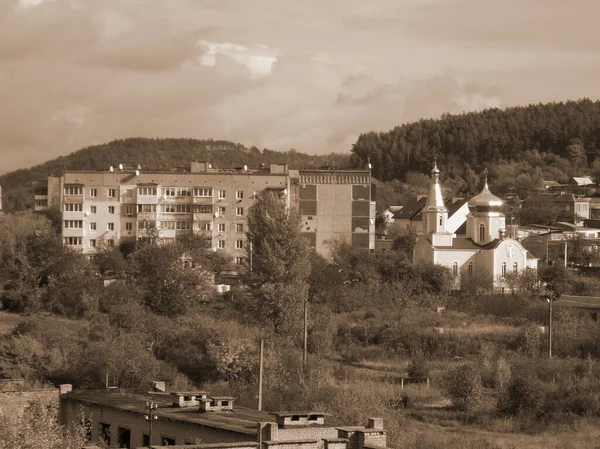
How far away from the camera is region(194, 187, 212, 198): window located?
66.2 m

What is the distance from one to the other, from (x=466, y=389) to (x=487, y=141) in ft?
257

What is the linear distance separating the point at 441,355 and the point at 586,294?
12192 millimetres

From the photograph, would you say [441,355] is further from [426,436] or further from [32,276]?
[32,276]

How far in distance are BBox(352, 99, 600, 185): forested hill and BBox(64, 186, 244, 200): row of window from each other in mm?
48263

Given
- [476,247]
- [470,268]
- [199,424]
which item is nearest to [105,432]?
[199,424]

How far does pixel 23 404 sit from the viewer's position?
30.5 meters

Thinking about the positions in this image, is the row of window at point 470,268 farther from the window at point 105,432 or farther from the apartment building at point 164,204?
the window at point 105,432

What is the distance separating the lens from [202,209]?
66375 millimetres

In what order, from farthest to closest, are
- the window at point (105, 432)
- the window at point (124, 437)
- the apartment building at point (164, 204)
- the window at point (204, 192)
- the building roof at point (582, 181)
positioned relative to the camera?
the building roof at point (582, 181) < the window at point (204, 192) < the apartment building at point (164, 204) < the window at point (105, 432) < the window at point (124, 437)

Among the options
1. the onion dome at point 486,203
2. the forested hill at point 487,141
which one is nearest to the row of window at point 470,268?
the onion dome at point 486,203

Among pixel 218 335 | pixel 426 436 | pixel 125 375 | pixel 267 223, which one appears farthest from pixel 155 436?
pixel 267 223

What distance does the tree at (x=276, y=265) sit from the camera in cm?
5025

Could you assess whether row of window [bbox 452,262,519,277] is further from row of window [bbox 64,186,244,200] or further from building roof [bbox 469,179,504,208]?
row of window [bbox 64,186,244,200]

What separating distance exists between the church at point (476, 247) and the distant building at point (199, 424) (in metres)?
31.4
